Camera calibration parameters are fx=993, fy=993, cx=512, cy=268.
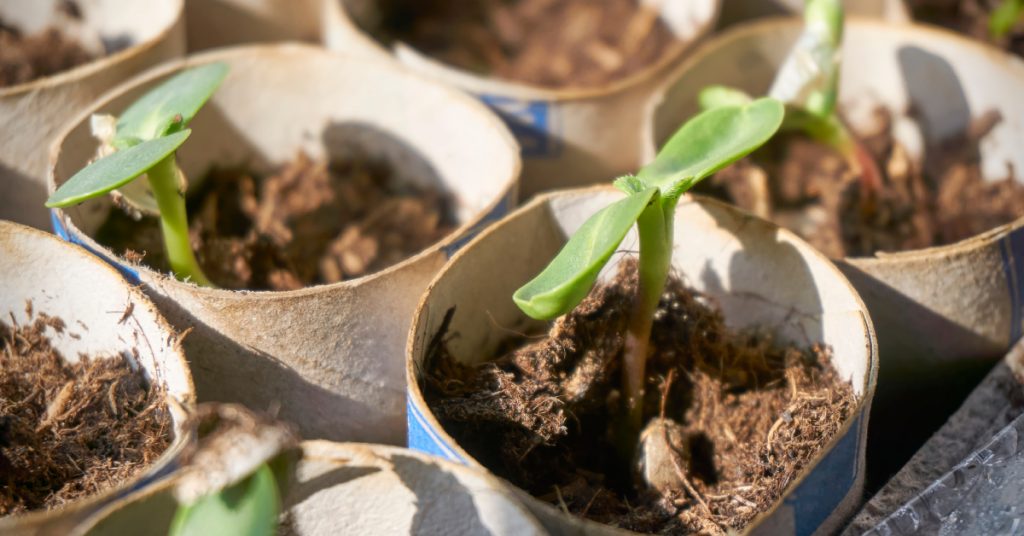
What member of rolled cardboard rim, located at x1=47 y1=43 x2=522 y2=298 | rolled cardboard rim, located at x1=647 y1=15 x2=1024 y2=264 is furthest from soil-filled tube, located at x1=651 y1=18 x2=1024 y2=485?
rolled cardboard rim, located at x1=47 y1=43 x2=522 y2=298

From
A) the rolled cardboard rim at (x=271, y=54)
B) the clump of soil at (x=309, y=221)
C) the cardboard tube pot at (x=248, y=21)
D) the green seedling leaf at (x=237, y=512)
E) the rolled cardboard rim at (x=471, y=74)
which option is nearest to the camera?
the green seedling leaf at (x=237, y=512)

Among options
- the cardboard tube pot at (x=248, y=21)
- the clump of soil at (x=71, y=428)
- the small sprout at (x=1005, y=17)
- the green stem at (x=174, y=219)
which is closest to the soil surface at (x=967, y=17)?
the small sprout at (x=1005, y=17)

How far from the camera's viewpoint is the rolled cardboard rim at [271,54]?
0.91 metres

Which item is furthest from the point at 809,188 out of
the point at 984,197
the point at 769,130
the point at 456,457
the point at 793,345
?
the point at 456,457

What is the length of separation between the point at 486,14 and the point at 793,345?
989 millimetres

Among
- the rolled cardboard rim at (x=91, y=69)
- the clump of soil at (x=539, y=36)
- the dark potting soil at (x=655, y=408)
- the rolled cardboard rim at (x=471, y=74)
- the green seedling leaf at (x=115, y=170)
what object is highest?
the green seedling leaf at (x=115, y=170)

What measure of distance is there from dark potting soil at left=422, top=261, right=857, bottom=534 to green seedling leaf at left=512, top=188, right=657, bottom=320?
0.55 ft

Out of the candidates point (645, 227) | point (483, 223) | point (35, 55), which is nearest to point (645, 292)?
point (645, 227)

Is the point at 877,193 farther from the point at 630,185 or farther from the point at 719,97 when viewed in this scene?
the point at 630,185

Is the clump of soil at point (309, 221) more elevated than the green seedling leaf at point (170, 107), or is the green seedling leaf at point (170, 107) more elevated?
the green seedling leaf at point (170, 107)

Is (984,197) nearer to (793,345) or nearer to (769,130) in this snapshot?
(793,345)

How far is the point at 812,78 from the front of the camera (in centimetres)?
122

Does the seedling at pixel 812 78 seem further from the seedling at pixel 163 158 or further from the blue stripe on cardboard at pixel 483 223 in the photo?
the seedling at pixel 163 158

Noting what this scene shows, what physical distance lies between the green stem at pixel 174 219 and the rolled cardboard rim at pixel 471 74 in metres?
0.42
